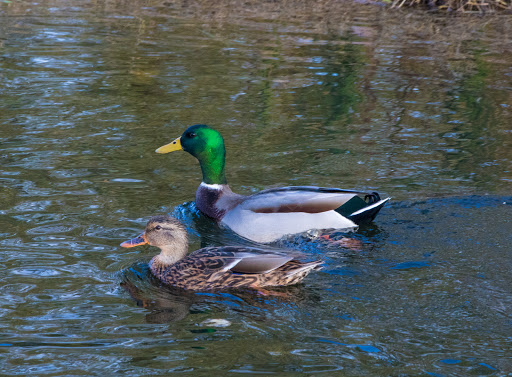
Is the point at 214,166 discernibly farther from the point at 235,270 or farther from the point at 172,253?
the point at 235,270

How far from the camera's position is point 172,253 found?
19.2 feet

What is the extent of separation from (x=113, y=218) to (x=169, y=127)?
2.90 m

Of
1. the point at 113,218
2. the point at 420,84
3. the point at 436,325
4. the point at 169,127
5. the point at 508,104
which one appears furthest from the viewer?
the point at 420,84

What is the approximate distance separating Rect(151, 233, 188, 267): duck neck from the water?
0.65 ft

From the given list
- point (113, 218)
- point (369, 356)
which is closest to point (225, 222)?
point (113, 218)

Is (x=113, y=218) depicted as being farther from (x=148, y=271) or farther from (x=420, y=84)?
(x=420, y=84)

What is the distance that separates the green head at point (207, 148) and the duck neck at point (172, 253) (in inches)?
64.5

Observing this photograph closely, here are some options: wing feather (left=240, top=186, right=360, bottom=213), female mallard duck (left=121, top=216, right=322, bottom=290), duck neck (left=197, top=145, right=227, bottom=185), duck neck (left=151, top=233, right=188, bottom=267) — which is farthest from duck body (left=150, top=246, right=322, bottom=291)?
duck neck (left=197, top=145, right=227, bottom=185)

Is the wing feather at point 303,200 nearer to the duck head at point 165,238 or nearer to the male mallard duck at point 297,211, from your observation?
the male mallard duck at point 297,211

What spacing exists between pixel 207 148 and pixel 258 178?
690 mm

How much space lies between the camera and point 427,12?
16.9 m

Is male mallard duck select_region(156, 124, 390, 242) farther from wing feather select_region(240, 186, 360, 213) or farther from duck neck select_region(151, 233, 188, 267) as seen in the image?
duck neck select_region(151, 233, 188, 267)

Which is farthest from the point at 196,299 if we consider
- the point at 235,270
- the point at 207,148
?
the point at 207,148

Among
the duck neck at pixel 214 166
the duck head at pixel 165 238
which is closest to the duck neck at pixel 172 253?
the duck head at pixel 165 238
